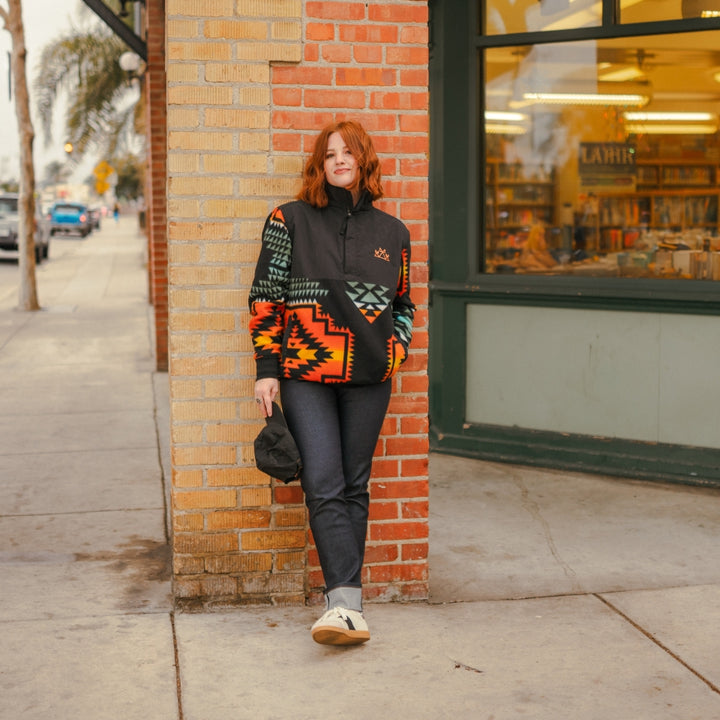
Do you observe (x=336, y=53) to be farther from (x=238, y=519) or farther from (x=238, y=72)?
(x=238, y=519)

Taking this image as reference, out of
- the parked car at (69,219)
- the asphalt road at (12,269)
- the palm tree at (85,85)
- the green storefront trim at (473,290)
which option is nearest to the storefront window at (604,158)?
the green storefront trim at (473,290)

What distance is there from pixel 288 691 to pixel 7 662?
3.36ft

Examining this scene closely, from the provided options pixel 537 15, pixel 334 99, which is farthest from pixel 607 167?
pixel 334 99

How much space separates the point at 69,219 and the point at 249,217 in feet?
178

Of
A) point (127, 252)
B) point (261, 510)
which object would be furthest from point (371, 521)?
point (127, 252)

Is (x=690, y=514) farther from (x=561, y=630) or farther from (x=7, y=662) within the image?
(x=7, y=662)

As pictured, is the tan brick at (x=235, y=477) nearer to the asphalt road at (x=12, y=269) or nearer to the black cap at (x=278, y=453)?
the black cap at (x=278, y=453)

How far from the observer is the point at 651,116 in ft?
22.8

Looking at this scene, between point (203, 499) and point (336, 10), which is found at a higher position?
point (336, 10)

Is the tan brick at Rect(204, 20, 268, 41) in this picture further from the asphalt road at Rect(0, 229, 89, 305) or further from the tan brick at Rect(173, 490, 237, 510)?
the asphalt road at Rect(0, 229, 89, 305)

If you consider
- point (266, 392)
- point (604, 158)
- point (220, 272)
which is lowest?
point (266, 392)

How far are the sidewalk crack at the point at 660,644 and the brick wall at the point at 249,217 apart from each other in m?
0.87

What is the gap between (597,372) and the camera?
6723 millimetres

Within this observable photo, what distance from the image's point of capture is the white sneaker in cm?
386
